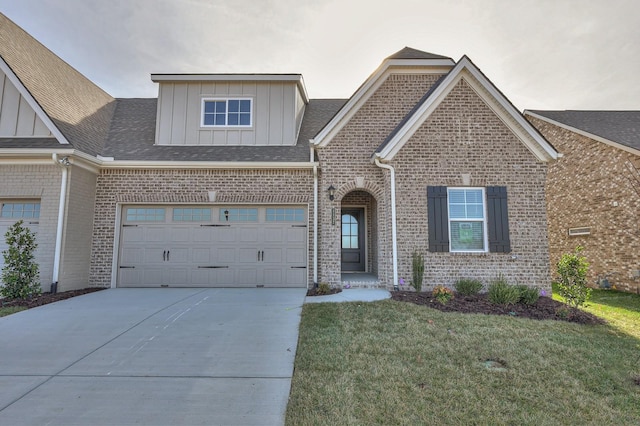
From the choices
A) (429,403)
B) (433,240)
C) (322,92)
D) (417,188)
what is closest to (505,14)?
(417,188)

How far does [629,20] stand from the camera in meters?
9.55

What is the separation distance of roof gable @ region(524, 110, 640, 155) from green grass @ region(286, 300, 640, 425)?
327 inches

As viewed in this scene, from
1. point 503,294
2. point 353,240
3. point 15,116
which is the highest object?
point 15,116

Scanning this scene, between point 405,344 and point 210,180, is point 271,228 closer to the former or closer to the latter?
point 210,180

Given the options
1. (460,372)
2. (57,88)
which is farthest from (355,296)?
(57,88)

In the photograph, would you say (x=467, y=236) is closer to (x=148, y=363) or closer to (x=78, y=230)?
(x=148, y=363)

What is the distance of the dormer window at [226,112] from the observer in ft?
34.7

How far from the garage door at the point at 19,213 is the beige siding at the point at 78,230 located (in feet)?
3.04

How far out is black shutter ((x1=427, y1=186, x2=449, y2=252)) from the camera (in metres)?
8.12

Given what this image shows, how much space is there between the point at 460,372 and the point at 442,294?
11.2 feet

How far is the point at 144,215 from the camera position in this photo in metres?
9.48

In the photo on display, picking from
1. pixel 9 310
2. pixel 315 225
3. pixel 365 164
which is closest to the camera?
pixel 9 310

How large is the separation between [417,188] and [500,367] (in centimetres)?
503

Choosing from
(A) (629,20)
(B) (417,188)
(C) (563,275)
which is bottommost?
(C) (563,275)
